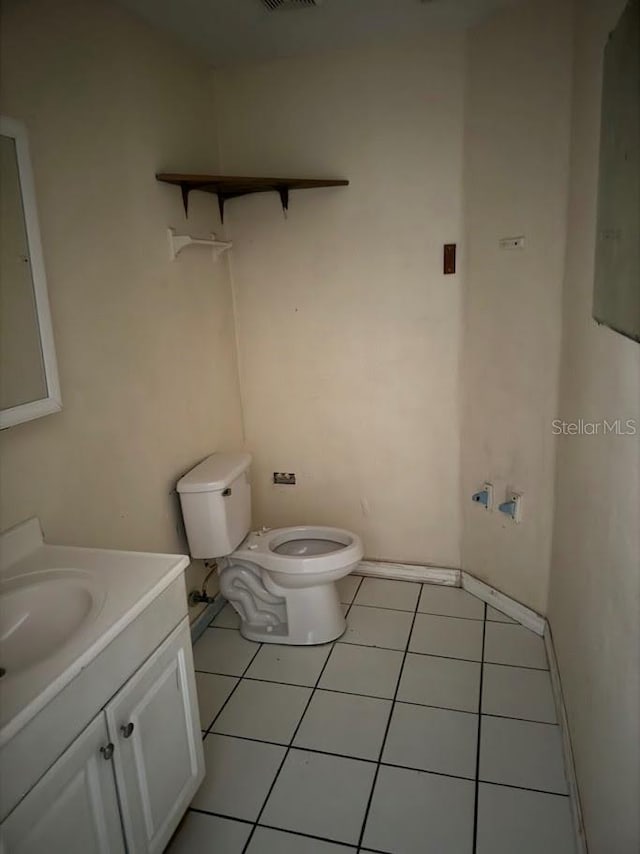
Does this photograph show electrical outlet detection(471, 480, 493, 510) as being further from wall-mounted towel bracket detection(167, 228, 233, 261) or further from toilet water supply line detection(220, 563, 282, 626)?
wall-mounted towel bracket detection(167, 228, 233, 261)

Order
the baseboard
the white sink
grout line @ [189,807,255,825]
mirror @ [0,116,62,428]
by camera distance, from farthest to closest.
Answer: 1. the baseboard
2. grout line @ [189,807,255,825]
3. mirror @ [0,116,62,428]
4. the white sink

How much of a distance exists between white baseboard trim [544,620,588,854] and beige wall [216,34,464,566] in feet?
2.30

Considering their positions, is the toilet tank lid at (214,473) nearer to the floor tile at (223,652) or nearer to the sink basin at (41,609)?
the floor tile at (223,652)

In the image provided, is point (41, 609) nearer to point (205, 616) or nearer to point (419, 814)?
point (419, 814)

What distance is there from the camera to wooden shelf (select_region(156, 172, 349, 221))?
2318mm

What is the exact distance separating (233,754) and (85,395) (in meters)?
1.23

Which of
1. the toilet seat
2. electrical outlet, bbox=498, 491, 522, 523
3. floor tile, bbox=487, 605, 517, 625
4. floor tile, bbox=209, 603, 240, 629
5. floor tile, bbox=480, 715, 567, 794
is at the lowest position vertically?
floor tile, bbox=480, 715, 567, 794

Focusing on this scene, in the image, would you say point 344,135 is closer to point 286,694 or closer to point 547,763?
point 286,694

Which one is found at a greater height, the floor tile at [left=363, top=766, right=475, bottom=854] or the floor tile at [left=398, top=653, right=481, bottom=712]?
the floor tile at [left=398, top=653, right=481, bottom=712]

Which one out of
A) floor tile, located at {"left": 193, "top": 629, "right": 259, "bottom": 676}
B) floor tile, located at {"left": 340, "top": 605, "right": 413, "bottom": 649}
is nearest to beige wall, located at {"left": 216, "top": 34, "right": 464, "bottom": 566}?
floor tile, located at {"left": 340, "top": 605, "right": 413, "bottom": 649}

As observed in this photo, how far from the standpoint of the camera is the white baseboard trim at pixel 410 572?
2.97 m

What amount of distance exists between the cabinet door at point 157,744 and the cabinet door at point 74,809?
0.04 metres

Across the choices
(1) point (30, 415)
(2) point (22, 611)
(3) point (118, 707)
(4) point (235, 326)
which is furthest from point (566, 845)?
(4) point (235, 326)

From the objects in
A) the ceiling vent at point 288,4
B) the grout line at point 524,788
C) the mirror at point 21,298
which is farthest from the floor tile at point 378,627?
the ceiling vent at point 288,4
